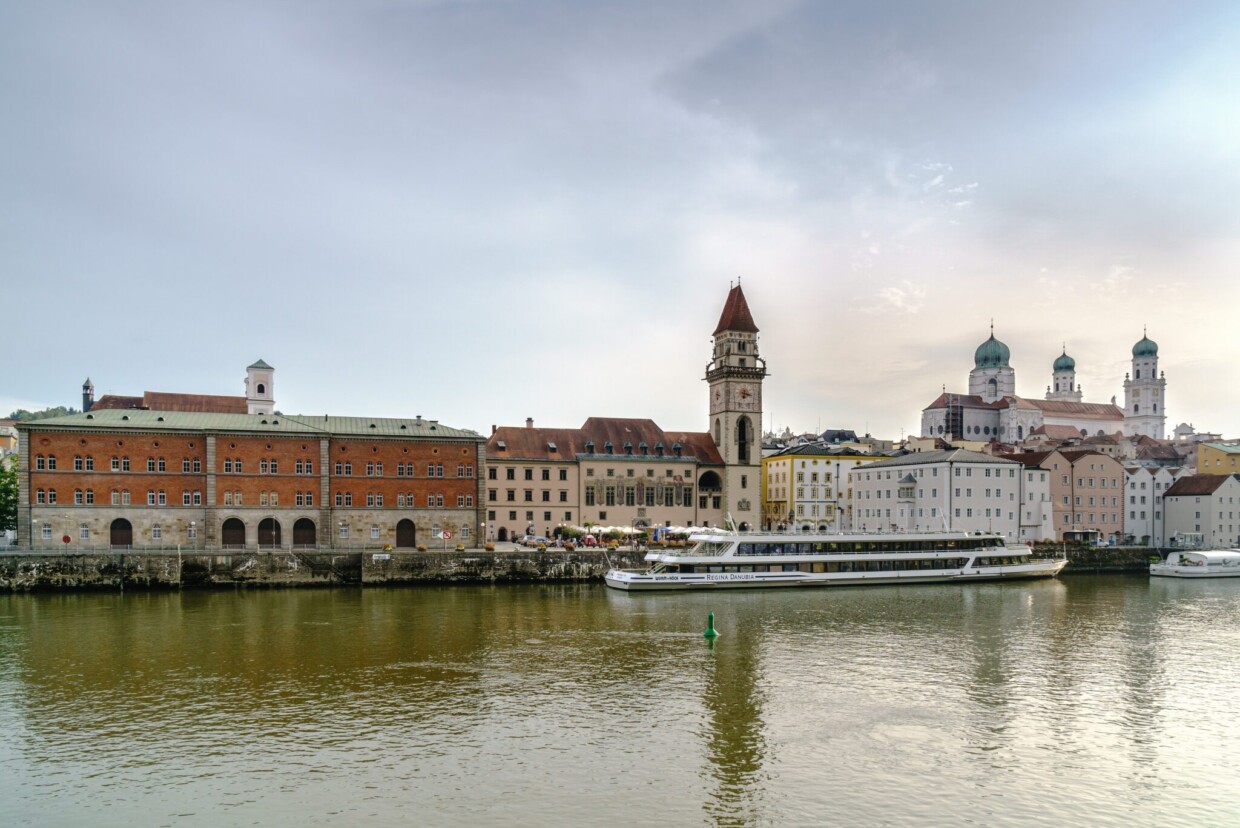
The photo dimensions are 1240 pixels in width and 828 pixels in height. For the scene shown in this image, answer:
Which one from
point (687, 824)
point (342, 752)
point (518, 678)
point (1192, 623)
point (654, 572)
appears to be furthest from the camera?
point (654, 572)

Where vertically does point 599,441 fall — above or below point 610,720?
above

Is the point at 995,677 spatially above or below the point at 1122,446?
Result: below

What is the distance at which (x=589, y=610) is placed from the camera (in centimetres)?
5691

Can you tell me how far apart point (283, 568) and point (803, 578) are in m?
41.3

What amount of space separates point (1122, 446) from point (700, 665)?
137 metres

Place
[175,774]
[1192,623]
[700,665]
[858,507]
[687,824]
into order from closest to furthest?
[687,824], [175,774], [700,665], [1192,623], [858,507]

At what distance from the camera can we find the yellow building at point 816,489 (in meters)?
114

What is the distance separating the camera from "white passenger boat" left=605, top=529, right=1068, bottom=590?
231 ft

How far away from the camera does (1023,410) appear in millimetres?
168625

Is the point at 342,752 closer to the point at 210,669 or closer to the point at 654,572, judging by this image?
the point at 210,669

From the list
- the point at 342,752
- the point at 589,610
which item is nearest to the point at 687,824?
the point at 342,752

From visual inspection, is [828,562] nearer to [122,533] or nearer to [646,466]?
[646,466]

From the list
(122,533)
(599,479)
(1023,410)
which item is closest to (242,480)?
(122,533)

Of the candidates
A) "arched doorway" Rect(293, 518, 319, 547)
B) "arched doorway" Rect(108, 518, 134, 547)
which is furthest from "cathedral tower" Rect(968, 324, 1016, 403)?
"arched doorway" Rect(108, 518, 134, 547)
